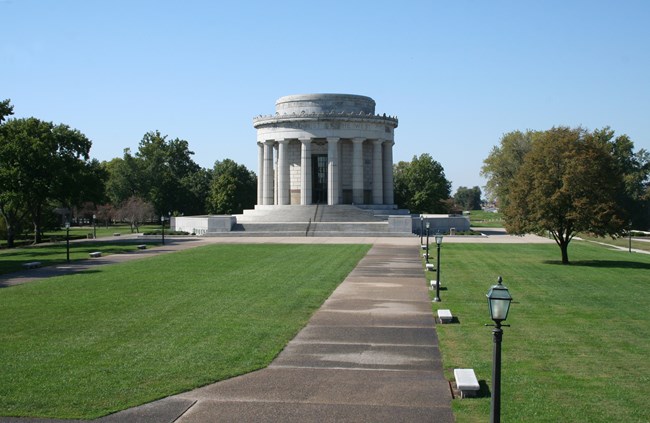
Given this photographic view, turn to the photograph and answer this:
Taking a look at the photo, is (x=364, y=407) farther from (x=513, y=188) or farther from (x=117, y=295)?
(x=513, y=188)

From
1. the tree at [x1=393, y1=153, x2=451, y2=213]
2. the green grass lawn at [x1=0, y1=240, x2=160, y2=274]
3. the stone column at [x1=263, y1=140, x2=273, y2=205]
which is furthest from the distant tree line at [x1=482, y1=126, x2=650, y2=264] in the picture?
the tree at [x1=393, y1=153, x2=451, y2=213]

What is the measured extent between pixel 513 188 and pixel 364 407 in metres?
30.5

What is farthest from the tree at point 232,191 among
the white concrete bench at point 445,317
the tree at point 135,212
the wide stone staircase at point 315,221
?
the white concrete bench at point 445,317

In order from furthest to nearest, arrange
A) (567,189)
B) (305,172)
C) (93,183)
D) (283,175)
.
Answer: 1. (283,175)
2. (305,172)
3. (93,183)
4. (567,189)

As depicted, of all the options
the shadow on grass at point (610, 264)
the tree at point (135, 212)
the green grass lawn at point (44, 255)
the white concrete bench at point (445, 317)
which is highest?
the tree at point (135, 212)

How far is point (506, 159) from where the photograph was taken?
98.0 m

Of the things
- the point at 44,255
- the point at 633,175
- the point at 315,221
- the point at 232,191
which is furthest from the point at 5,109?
the point at 633,175

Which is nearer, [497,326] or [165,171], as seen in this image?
[497,326]

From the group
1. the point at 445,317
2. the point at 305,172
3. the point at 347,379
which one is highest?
the point at 305,172

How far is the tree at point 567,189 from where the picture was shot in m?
37.9

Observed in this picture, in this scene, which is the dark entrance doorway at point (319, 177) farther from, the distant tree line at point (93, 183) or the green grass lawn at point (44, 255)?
the green grass lawn at point (44, 255)

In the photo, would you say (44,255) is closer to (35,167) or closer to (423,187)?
(35,167)

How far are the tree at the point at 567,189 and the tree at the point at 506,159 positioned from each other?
56730mm

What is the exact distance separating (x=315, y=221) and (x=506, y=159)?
36661mm
